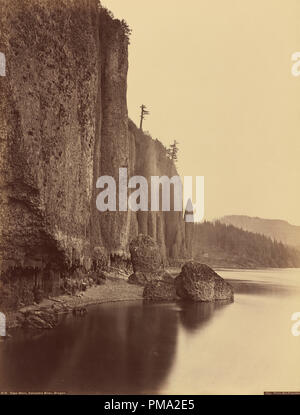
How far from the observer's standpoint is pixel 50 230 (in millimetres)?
24109

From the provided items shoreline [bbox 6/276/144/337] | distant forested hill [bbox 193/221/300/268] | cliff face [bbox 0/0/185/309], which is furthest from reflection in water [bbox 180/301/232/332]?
cliff face [bbox 0/0/185/309]

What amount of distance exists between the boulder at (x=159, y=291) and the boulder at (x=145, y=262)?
238 centimetres

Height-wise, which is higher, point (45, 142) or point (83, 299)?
point (45, 142)

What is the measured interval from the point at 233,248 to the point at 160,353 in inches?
1027

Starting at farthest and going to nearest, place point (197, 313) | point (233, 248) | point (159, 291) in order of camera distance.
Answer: point (233, 248) → point (159, 291) → point (197, 313)

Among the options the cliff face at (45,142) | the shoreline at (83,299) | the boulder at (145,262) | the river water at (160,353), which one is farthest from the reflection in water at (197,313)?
the cliff face at (45,142)

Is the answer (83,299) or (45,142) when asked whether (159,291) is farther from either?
(45,142)

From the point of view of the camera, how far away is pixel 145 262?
3919 cm

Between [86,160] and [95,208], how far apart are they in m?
7.49

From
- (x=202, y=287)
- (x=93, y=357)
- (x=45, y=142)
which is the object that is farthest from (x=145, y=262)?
(x=93, y=357)

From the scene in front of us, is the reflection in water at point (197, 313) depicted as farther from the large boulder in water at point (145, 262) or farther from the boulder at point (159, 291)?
the large boulder in water at point (145, 262)

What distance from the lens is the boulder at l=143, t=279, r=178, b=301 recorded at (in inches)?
1326

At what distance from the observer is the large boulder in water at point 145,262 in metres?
37.6
